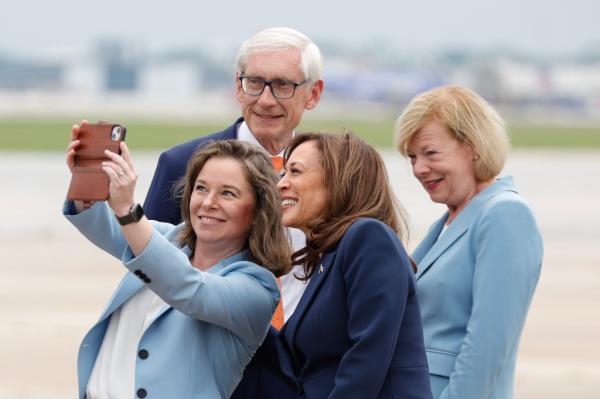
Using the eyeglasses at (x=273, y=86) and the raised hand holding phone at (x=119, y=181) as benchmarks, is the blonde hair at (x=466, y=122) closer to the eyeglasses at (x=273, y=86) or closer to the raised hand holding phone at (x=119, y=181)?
the eyeglasses at (x=273, y=86)

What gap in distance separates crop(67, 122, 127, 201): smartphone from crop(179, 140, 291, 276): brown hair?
492 millimetres

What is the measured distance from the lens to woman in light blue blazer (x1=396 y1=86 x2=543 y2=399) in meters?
4.21

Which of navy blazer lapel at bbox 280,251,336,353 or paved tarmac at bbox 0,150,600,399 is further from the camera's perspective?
paved tarmac at bbox 0,150,600,399

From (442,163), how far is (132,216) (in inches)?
51.3

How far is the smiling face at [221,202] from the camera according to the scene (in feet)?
13.4

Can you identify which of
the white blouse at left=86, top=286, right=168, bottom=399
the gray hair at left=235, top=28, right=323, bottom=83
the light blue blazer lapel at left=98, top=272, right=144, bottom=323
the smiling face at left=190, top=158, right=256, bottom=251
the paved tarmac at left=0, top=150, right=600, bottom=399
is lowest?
the paved tarmac at left=0, top=150, right=600, bottom=399

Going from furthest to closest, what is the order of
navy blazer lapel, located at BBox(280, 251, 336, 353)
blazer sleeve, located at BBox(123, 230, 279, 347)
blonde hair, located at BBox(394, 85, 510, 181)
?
blonde hair, located at BBox(394, 85, 510, 181), navy blazer lapel, located at BBox(280, 251, 336, 353), blazer sleeve, located at BBox(123, 230, 279, 347)

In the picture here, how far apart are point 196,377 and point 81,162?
2.69 ft

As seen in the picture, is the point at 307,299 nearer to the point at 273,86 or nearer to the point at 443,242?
the point at 443,242

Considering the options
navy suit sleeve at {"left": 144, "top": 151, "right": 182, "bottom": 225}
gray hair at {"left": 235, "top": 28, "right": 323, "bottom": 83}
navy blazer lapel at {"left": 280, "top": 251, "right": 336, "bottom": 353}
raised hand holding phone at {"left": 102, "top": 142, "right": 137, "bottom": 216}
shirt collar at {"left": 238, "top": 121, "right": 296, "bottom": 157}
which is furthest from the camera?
shirt collar at {"left": 238, "top": 121, "right": 296, "bottom": 157}

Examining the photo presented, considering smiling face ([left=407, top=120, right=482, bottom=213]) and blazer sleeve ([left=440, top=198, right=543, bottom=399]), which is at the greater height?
smiling face ([left=407, top=120, right=482, bottom=213])

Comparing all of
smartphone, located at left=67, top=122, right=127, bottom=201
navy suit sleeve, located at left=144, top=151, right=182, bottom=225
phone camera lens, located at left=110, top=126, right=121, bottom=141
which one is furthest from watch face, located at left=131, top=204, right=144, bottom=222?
navy suit sleeve, located at left=144, top=151, right=182, bottom=225

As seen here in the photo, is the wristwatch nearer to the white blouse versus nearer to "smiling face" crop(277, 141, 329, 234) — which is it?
the white blouse

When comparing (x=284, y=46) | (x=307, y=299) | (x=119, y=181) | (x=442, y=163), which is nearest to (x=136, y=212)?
(x=119, y=181)
